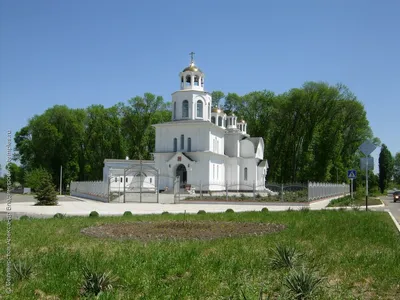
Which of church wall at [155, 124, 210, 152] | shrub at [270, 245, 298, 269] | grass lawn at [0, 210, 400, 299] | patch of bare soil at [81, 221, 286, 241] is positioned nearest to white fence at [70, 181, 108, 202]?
church wall at [155, 124, 210, 152]

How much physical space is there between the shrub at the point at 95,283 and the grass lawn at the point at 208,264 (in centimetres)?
13

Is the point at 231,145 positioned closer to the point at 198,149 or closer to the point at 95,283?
the point at 198,149

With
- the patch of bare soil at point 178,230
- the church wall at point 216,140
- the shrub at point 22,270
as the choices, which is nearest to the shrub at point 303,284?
the shrub at point 22,270

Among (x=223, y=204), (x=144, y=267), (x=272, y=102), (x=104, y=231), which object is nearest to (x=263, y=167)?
(x=272, y=102)

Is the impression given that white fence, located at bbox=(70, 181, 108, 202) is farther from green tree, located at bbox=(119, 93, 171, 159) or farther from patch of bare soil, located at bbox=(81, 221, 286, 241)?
patch of bare soil, located at bbox=(81, 221, 286, 241)

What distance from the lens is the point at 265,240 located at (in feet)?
35.1

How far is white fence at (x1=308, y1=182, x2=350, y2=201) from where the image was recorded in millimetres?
35678

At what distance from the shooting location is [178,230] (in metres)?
13.1

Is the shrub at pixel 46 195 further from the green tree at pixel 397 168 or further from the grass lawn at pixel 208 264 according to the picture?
the green tree at pixel 397 168

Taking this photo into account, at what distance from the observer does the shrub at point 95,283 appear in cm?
630

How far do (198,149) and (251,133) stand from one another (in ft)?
77.4

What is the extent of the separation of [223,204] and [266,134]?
36354 mm

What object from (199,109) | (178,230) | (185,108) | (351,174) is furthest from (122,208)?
(199,109)

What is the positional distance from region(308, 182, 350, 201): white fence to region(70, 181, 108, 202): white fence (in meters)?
17.9
